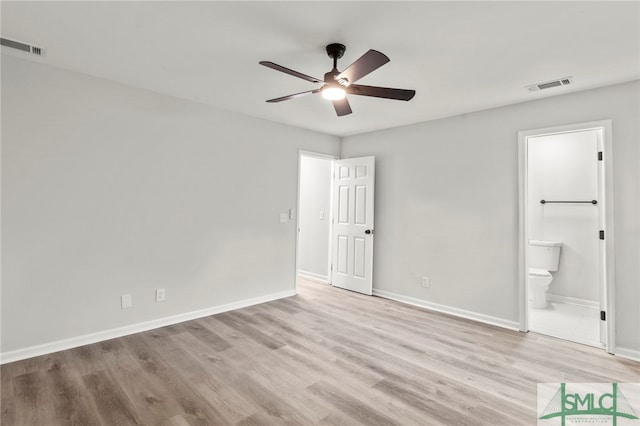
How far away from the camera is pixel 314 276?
5859mm

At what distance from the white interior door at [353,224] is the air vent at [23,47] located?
3792 millimetres

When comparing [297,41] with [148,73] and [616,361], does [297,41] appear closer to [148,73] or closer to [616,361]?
[148,73]

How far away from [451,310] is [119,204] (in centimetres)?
408

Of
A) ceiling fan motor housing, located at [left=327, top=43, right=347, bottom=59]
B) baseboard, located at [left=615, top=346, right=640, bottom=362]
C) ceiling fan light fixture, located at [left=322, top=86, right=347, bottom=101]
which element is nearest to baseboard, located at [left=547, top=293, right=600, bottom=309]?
baseboard, located at [left=615, top=346, right=640, bottom=362]

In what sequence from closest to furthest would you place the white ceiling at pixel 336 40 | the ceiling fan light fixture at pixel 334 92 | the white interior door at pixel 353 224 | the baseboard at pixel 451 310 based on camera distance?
the white ceiling at pixel 336 40
the ceiling fan light fixture at pixel 334 92
the baseboard at pixel 451 310
the white interior door at pixel 353 224

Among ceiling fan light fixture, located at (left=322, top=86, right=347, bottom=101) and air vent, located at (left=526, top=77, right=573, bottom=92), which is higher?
air vent, located at (left=526, top=77, right=573, bottom=92)

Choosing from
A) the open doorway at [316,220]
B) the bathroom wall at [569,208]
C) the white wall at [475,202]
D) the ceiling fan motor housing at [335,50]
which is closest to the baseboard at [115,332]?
the open doorway at [316,220]

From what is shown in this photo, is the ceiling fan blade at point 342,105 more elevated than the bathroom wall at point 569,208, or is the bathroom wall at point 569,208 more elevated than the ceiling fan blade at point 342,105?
the ceiling fan blade at point 342,105

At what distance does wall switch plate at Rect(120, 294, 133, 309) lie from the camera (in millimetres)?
3186

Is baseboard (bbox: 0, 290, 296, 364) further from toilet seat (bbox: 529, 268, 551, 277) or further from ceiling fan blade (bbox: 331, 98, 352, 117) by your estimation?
toilet seat (bbox: 529, 268, 551, 277)

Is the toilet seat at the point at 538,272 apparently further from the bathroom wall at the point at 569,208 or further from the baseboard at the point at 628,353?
the baseboard at the point at 628,353

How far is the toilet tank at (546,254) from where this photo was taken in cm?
461

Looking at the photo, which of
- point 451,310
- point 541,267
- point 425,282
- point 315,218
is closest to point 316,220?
point 315,218

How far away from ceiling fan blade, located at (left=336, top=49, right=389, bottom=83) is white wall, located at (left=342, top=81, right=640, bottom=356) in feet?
7.84
